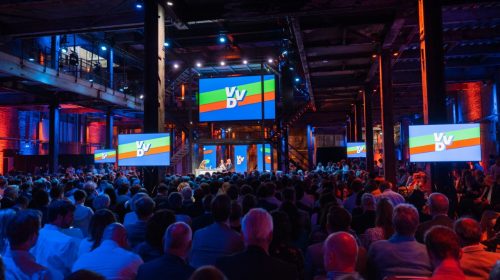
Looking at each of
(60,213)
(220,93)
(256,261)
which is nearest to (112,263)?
(256,261)

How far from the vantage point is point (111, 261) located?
9.94 ft

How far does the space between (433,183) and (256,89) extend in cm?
1135

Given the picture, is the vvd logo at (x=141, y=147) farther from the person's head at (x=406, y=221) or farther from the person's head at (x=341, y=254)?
the person's head at (x=341, y=254)

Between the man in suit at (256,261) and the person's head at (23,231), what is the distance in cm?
140

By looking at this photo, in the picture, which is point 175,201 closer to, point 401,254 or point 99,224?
point 99,224

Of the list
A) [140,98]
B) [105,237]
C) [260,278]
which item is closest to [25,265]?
[105,237]

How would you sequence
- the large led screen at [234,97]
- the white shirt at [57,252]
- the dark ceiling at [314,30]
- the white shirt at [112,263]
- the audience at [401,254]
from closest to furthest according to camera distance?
1. the white shirt at [112,263]
2. the audience at [401,254]
3. the white shirt at [57,252]
4. the dark ceiling at [314,30]
5. the large led screen at [234,97]

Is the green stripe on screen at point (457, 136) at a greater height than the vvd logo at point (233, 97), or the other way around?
the vvd logo at point (233, 97)

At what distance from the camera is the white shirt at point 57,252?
11.6ft

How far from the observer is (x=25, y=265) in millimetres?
2707

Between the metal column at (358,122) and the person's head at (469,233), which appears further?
the metal column at (358,122)

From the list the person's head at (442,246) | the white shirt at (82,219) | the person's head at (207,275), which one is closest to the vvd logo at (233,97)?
the white shirt at (82,219)

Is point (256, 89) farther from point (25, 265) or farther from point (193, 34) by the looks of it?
point (25, 265)

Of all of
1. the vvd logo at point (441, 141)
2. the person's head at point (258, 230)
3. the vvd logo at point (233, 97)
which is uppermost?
the vvd logo at point (233, 97)
